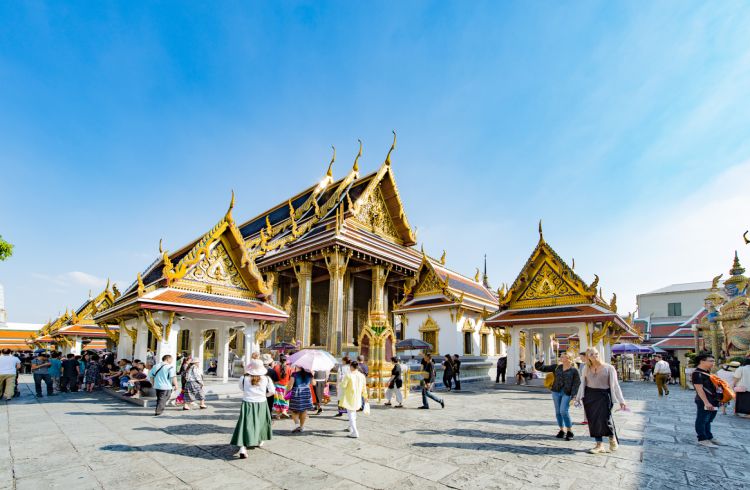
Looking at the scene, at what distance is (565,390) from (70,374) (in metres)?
15.3

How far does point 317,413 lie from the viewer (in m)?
9.64

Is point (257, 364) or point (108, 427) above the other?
point (257, 364)

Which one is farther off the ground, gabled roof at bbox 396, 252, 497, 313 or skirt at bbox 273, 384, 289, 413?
gabled roof at bbox 396, 252, 497, 313

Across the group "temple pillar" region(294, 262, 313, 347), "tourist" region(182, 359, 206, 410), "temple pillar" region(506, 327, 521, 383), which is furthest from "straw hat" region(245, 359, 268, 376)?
"temple pillar" region(294, 262, 313, 347)

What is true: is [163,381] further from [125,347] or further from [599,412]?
[599,412]

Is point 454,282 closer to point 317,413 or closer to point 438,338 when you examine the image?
point 438,338

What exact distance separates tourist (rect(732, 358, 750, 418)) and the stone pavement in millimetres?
951

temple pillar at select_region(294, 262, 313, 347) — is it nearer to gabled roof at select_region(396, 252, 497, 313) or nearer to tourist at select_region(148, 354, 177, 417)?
gabled roof at select_region(396, 252, 497, 313)

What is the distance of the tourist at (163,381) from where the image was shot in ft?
29.6

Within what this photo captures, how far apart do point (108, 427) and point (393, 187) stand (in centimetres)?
1914

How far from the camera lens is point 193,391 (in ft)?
31.9

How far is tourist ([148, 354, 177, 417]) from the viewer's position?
902cm

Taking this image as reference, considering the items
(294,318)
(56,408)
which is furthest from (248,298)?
(294,318)

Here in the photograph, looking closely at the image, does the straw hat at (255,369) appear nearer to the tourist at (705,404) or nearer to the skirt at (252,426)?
the skirt at (252,426)
